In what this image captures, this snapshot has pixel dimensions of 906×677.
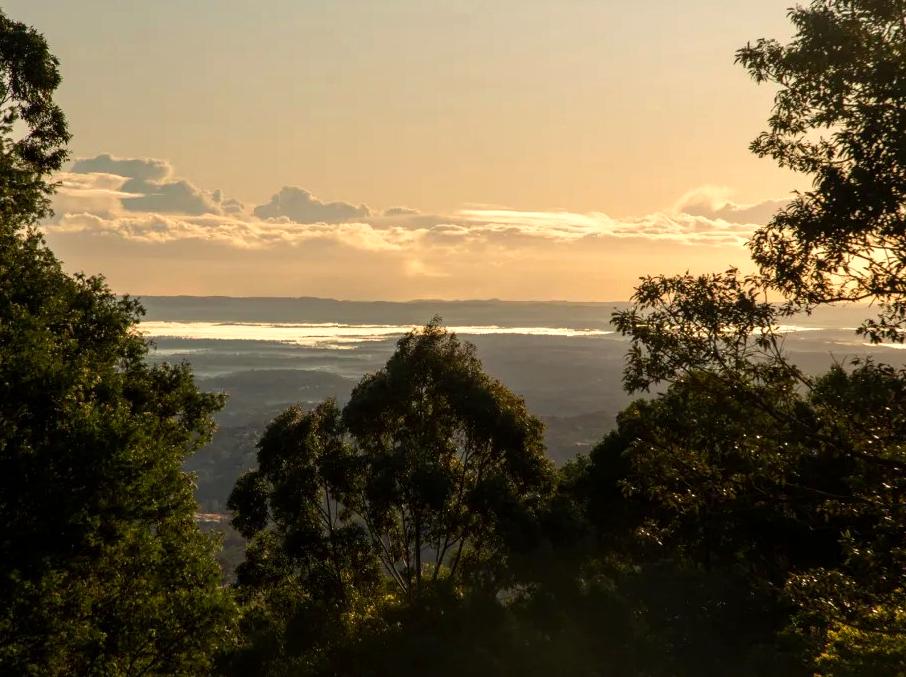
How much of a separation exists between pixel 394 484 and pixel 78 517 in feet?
59.6

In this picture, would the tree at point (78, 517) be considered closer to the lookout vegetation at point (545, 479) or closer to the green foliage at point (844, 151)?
the lookout vegetation at point (545, 479)

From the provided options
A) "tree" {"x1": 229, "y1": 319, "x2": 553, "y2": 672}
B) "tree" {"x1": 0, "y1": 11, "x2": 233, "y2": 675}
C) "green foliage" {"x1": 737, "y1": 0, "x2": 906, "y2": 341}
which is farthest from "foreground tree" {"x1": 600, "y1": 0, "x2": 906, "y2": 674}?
"tree" {"x1": 229, "y1": 319, "x2": 553, "y2": 672}

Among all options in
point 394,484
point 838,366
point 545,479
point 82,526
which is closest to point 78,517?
point 82,526

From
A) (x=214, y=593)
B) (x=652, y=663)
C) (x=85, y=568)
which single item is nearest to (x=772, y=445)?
(x=214, y=593)

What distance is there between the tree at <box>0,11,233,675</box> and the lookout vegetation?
5 centimetres

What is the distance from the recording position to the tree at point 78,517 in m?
14.1

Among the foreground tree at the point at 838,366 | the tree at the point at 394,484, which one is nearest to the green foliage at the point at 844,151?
the foreground tree at the point at 838,366

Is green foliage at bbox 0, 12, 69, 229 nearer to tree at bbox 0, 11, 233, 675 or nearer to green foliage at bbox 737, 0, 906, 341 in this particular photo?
tree at bbox 0, 11, 233, 675

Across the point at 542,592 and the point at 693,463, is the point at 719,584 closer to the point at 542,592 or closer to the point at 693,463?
the point at 542,592

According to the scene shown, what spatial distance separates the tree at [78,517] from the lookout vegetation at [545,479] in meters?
0.05

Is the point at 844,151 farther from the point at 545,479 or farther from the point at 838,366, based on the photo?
the point at 545,479

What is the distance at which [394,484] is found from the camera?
31.8m

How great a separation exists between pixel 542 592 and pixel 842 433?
65.8ft

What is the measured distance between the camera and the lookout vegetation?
13.9 m
